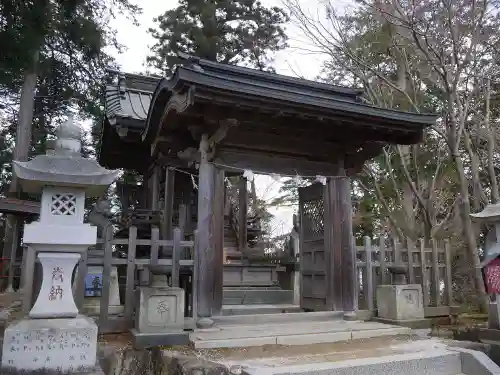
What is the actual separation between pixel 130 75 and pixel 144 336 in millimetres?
8109

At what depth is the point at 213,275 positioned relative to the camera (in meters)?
6.16

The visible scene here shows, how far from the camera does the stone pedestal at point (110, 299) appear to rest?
6387mm

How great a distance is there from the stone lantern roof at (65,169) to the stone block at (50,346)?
1.42 metres

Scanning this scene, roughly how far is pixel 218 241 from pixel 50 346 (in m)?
2.87

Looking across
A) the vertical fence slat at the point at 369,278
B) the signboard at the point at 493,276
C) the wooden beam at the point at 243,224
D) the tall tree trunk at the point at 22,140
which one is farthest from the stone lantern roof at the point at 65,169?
the tall tree trunk at the point at 22,140

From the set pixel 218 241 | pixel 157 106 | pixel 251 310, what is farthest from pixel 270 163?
pixel 251 310

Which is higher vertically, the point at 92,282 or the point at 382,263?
the point at 382,263

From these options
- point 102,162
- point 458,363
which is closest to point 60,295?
point 458,363

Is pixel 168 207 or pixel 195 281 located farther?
pixel 168 207

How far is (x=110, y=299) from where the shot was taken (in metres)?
7.79

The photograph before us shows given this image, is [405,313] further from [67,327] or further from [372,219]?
[372,219]

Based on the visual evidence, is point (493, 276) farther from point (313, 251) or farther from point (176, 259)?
point (176, 259)

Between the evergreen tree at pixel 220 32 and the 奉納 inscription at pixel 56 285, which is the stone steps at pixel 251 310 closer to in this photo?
the 奉納 inscription at pixel 56 285

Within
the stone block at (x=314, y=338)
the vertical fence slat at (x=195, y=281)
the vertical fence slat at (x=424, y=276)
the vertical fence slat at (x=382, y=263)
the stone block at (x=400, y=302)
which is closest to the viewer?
the stone block at (x=314, y=338)
